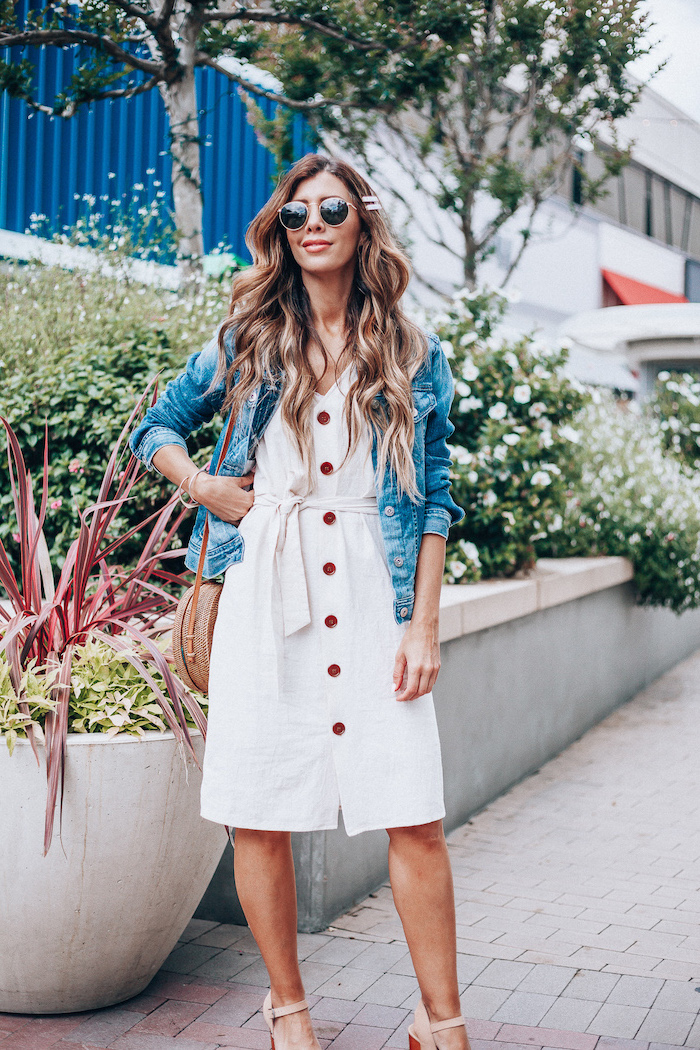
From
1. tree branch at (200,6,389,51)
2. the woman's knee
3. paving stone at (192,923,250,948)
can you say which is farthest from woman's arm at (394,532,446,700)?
tree branch at (200,6,389,51)

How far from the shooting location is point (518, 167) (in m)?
10.9

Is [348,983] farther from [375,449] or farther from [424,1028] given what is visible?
[375,449]

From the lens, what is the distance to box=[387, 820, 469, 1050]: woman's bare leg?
236cm

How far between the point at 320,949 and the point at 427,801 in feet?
3.96

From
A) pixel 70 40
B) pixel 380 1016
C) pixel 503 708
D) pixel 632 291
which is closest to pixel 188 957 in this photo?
pixel 380 1016

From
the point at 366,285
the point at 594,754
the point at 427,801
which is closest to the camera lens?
the point at 427,801

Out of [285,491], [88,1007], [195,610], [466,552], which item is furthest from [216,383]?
[466,552]

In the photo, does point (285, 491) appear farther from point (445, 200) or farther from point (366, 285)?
point (445, 200)

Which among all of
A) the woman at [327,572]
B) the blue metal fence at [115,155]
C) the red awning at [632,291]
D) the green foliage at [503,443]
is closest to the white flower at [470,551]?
the green foliage at [503,443]

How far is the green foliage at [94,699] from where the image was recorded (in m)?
2.62

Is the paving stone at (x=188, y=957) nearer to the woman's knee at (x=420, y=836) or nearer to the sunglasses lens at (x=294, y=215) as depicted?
the woman's knee at (x=420, y=836)

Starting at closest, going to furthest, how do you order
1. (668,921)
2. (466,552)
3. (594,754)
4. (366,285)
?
1. (366,285)
2. (668,921)
3. (466,552)
4. (594,754)

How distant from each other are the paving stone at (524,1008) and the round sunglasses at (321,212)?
204cm

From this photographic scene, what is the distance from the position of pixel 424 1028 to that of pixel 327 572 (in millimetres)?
1010
